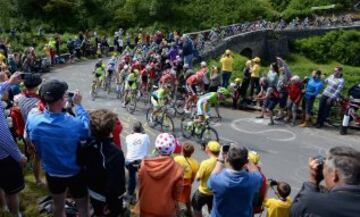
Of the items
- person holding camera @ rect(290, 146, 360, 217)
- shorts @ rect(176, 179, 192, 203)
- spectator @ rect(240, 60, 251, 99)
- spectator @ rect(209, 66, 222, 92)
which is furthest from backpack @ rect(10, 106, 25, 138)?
spectator @ rect(240, 60, 251, 99)

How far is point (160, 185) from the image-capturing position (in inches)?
262

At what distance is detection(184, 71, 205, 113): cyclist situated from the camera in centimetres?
1762

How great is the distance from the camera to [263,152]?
15500 mm

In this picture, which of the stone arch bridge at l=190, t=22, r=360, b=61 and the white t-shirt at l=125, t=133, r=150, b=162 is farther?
the stone arch bridge at l=190, t=22, r=360, b=61

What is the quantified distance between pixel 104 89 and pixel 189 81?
613cm

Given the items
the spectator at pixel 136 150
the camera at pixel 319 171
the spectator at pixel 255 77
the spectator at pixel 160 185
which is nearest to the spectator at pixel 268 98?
the spectator at pixel 255 77

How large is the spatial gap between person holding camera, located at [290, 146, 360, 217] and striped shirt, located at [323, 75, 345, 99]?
528 inches

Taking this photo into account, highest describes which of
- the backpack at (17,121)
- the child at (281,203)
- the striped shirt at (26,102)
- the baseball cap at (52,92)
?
the baseball cap at (52,92)

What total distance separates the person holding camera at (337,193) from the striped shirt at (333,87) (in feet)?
44.0

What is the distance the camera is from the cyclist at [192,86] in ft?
57.8

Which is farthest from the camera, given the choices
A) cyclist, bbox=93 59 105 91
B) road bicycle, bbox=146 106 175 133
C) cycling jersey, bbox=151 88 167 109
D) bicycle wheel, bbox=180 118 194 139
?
cyclist, bbox=93 59 105 91

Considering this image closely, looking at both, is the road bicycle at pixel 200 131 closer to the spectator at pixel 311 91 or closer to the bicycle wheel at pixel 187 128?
the bicycle wheel at pixel 187 128

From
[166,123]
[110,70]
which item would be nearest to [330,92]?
[166,123]

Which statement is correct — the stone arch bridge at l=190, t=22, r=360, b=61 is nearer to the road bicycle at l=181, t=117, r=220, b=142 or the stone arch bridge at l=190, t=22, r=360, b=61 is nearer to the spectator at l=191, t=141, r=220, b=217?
the road bicycle at l=181, t=117, r=220, b=142
